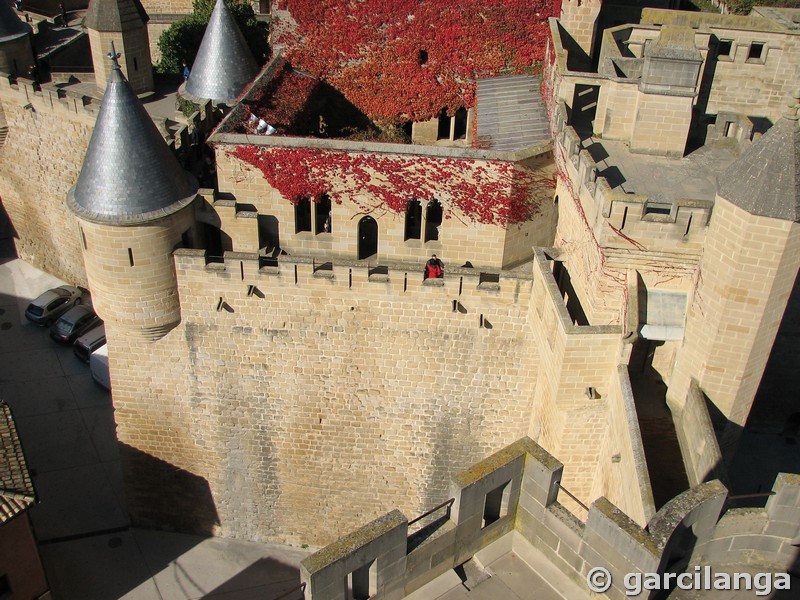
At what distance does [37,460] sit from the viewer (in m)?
25.0

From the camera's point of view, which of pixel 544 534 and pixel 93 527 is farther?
pixel 93 527

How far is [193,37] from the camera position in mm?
36938

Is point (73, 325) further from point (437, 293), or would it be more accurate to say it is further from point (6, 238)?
point (437, 293)

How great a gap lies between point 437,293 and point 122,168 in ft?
23.3

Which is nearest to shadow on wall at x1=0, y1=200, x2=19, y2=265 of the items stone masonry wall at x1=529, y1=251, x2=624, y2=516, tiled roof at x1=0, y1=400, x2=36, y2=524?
tiled roof at x1=0, y1=400, x2=36, y2=524

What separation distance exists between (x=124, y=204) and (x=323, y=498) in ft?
29.4

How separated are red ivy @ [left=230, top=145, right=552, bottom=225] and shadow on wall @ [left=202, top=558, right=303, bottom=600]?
9.48m

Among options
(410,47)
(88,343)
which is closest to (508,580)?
→ (410,47)

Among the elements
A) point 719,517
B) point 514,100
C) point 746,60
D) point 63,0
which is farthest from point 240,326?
point 63,0

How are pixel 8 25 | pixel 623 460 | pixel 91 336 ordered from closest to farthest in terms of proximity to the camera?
pixel 623 460 → pixel 91 336 → pixel 8 25

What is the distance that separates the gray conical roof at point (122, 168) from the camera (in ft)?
57.8

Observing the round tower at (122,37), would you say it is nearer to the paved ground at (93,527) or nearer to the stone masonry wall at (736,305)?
the paved ground at (93,527)

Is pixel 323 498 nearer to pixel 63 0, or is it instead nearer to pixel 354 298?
pixel 354 298

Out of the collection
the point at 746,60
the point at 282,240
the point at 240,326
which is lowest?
the point at 240,326
